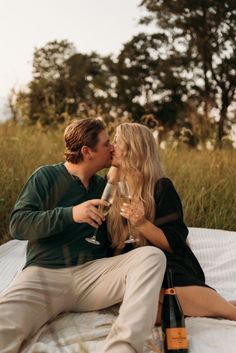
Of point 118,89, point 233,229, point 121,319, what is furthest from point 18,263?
point 118,89

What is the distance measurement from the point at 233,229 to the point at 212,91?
13876mm

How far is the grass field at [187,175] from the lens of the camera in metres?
4.64

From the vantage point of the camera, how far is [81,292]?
104 inches

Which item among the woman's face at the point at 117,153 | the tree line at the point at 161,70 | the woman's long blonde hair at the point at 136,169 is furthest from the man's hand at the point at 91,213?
→ the tree line at the point at 161,70

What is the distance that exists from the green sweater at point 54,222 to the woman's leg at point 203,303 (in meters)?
0.43

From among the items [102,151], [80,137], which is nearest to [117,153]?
[102,151]

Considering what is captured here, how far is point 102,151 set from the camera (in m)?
2.79

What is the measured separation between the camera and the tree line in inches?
695

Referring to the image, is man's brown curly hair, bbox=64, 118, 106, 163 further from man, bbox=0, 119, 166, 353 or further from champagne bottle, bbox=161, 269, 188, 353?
champagne bottle, bbox=161, 269, 188, 353

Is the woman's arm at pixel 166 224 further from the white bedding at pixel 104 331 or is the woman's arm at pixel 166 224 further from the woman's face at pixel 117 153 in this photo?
the white bedding at pixel 104 331

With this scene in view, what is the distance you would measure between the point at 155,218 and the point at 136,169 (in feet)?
0.81

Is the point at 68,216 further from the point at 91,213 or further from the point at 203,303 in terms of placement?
the point at 203,303

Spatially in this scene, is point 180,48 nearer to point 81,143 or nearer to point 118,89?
point 118,89

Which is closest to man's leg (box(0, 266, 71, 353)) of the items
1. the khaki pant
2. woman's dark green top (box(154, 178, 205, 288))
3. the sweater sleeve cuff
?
the khaki pant
